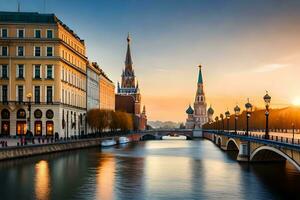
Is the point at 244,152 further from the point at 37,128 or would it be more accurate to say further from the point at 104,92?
the point at 104,92

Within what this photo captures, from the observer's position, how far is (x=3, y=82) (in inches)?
4186

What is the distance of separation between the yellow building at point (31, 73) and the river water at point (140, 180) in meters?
28.8

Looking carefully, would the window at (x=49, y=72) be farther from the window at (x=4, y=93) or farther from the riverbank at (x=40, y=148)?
the riverbank at (x=40, y=148)

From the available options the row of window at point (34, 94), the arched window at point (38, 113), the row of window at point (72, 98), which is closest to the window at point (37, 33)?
the row of window at point (34, 94)

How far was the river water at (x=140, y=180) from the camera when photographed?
156 feet

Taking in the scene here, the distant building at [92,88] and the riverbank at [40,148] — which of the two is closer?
the riverbank at [40,148]

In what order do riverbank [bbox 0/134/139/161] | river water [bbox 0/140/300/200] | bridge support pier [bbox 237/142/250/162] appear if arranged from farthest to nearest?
bridge support pier [bbox 237/142/250/162], riverbank [bbox 0/134/139/161], river water [bbox 0/140/300/200]

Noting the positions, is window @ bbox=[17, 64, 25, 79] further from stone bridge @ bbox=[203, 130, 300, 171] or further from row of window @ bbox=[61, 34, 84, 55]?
stone bridge @ bbox=[203, 130, 300, 171]

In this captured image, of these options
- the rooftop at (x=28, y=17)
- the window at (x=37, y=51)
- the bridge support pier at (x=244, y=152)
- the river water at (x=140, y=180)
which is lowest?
the river water at (x=140, y=180)

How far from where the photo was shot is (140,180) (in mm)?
57906

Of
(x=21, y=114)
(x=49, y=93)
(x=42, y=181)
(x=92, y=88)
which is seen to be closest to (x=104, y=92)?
(x=92, y=88)

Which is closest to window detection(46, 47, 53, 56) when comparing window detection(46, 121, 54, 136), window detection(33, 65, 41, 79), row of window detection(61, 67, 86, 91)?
window detection(33, 65, 41, 79)

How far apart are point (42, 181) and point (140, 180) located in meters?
11.0

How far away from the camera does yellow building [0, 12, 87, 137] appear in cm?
10525
